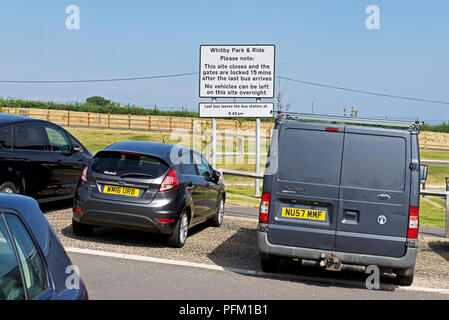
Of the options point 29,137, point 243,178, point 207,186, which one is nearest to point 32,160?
point 29,137

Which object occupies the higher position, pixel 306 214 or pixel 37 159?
pixel 37 159

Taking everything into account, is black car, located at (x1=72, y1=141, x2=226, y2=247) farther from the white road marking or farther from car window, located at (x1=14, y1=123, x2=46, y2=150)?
car window, located at (x1=14, y1=123, x2=46, y2=150)

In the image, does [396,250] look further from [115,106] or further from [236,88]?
[115,106]

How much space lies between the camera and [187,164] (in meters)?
9.91

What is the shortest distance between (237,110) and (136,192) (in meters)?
10.2

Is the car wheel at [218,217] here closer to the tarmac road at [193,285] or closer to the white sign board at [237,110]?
the tarmac road at [193,285]

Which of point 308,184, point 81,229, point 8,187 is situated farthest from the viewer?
point 8,187

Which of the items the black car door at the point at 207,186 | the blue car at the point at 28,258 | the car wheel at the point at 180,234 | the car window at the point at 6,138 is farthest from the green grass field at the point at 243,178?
the blue car at the point at 28,258

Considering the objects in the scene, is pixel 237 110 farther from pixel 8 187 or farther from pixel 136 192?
pixel 136 192

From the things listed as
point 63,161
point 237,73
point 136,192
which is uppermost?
point 237,73

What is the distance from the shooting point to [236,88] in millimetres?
18844

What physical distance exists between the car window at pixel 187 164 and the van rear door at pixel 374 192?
10.5ft
